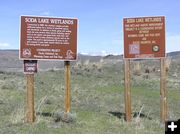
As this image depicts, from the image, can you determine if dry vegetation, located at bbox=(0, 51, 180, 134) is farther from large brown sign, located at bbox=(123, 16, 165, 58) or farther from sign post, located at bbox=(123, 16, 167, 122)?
large brown sign, located at bbox=(123, 16, 165, 58)

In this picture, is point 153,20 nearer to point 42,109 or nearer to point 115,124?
point 115,124

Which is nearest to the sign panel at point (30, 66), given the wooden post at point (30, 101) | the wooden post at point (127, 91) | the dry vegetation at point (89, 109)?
the wooden post at point (30, 101)

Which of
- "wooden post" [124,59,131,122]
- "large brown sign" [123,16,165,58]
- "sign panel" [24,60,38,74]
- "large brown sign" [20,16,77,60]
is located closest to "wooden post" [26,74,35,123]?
"sign panel" [24,60,38,74]

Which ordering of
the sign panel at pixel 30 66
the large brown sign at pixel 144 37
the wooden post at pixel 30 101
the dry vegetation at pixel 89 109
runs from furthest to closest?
the large brown sign at pixel 144 37 < the sign panel at pixel 30 66 < the wooden post at pixel 30 101 < the dry vegetation at pixel 89 109

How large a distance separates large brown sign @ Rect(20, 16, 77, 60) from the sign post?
1.87 metres

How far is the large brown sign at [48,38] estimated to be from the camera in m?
12.5

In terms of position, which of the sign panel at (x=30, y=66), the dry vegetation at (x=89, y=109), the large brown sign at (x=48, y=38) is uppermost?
the large brown sign at (x=48, y=38)

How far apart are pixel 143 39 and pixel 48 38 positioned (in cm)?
296

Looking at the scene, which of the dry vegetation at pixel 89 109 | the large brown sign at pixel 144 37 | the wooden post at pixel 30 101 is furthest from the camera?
the large brown sign at pixel 144 37

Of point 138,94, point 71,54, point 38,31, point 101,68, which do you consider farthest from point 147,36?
point 101,68

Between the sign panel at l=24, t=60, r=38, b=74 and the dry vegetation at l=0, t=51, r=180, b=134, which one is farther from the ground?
the sign panel at l=24, t=60, r=38, b=74

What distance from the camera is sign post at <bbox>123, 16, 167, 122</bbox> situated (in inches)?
549

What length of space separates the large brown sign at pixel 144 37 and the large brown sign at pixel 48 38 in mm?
1882

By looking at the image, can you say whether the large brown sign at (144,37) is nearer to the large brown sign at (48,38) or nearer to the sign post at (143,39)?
the sign post at (143,39)
